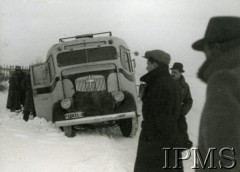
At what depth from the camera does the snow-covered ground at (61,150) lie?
249 inches

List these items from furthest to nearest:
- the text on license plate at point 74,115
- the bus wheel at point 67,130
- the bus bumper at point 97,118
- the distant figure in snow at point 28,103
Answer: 1. the distant figure in snow at point 28,103
2. the bus wheel at point 67,130
3. the text on license plate at point 74,115
4. the bus bumper at point 97,118

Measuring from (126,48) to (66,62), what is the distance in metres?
1.58

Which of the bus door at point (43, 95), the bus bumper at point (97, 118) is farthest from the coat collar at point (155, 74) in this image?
the bus door at point (43, 95)

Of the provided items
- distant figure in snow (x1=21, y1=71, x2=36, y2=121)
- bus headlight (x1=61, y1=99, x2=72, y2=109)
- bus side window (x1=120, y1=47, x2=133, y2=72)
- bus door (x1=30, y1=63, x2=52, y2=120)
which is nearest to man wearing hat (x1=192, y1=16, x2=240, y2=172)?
bus headlight (x1=61, y1=99, x2=72, y2=109)

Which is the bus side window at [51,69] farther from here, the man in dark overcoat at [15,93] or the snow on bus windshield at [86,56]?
the man in dark overcoat at [15,93]

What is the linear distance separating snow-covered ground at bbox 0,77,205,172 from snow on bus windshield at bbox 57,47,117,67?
1.61 metres

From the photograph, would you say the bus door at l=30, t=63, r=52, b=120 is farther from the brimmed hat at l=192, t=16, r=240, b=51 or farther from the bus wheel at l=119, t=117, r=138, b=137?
the brimmed hat at l=192, t=16, r=240, b=51

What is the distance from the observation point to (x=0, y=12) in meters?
6.20

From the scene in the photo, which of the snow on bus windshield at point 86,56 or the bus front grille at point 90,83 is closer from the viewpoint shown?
the bus front grille at point 90,83

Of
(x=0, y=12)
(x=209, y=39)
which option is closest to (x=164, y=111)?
(x=209, y=39)

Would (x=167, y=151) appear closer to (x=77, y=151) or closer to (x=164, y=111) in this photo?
(x=164, y=111)

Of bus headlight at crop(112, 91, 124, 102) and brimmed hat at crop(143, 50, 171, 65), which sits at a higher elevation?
brimmed hat at crop(143, 50, 171, 65)

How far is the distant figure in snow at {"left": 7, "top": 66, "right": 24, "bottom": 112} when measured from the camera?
13.9m

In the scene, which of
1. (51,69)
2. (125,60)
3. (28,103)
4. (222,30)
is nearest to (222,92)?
(222,30)
